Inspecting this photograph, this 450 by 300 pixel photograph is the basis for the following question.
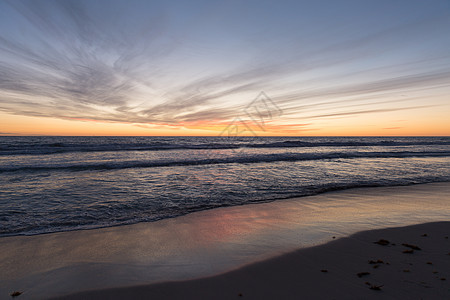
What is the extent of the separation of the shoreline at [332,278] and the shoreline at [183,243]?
195 mm

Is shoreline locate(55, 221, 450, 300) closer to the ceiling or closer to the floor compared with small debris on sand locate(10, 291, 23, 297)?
closer to the ceiling

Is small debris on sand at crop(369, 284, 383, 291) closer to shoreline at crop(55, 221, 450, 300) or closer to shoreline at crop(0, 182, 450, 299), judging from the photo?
shoreline at crop(55, 221, 450, 300)

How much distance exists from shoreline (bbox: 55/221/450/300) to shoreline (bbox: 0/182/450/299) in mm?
195

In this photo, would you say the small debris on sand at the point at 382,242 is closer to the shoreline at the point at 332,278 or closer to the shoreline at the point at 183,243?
the shoreline at the point at 332,278

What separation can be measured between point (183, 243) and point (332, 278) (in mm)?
2814

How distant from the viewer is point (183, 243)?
175 inches

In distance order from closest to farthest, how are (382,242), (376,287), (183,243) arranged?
(376,287)
(382,242)
(183,243)

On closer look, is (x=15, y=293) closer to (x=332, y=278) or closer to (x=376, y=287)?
(x=332, y=278)

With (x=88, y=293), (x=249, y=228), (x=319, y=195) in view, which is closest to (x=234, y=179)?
(x=319, y=195)

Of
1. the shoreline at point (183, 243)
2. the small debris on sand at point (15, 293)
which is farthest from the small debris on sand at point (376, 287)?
the small debris on sand at point (15, 293)

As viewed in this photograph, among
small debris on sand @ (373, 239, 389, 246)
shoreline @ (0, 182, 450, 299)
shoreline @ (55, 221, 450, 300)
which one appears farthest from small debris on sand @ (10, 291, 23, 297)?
small debris on sand @ (373, 239, 389, 246)

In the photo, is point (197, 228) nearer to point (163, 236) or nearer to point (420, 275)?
point (163, 236)

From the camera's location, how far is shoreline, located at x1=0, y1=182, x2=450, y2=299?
331 centimetres

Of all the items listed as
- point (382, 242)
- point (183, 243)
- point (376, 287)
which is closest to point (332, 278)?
point (376, 287)
